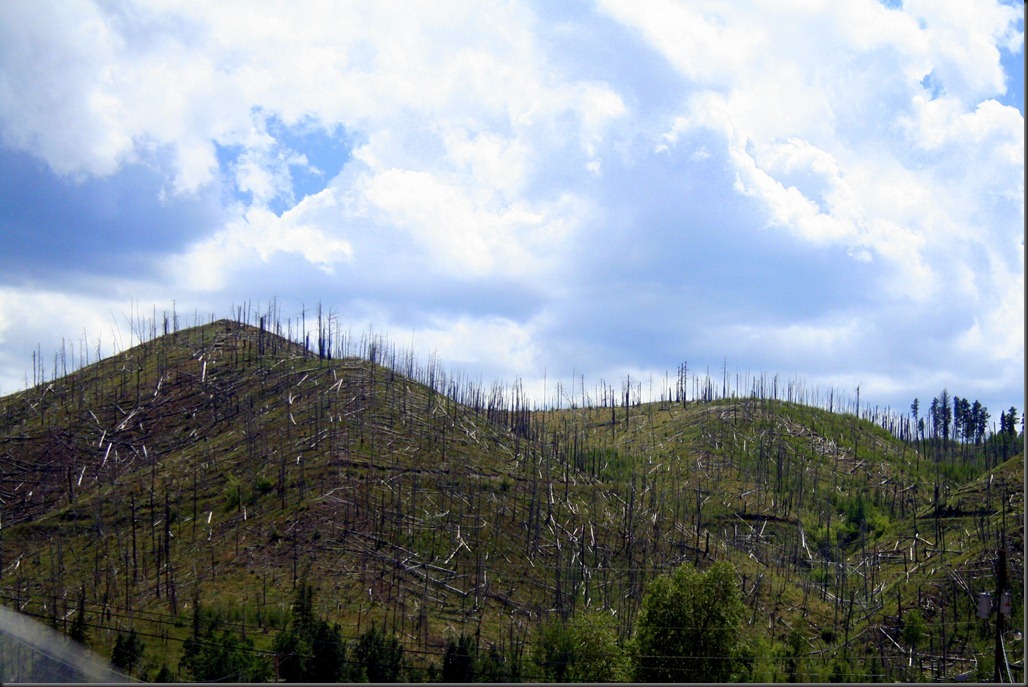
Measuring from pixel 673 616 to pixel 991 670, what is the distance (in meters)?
24.8

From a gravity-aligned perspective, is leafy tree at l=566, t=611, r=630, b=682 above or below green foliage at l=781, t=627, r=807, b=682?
above

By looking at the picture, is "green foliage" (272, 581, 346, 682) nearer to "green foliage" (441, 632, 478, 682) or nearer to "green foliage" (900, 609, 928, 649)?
"green foliage" (441, 632, 478, 682)

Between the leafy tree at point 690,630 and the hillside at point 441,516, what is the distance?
5.37m

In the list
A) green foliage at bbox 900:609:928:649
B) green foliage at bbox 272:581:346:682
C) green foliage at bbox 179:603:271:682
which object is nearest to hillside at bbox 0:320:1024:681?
green foliage at bbox 900:609:928:649

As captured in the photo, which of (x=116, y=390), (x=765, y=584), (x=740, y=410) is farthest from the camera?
(x=740, y=410)

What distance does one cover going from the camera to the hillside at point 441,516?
78.6 metres

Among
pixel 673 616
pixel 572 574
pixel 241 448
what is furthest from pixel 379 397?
pixel 673 616

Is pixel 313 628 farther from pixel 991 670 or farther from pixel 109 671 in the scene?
pixel 991 670

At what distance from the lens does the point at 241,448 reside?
11050 cm

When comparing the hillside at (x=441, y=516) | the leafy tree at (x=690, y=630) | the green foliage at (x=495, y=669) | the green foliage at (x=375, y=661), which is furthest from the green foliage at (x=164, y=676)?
the leafy tree at (x=690, y=630)

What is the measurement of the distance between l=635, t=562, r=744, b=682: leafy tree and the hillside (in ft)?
17.6

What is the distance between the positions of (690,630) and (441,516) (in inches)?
1580

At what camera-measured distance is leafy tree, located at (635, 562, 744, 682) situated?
189ft

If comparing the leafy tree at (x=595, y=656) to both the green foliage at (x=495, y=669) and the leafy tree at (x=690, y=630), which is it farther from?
the green foliage at (x=495, y=669)
